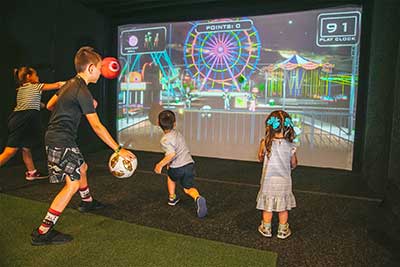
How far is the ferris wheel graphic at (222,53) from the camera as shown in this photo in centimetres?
538

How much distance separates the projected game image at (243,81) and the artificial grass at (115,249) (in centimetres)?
311

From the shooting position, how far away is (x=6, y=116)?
4934 mm

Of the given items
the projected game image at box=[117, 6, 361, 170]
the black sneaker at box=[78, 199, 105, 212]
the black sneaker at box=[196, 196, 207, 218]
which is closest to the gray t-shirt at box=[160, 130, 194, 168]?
the black sneaker at box=[196, 196, 207, 218]

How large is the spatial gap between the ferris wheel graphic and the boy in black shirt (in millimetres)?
3187

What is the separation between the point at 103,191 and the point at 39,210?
0.79 metres

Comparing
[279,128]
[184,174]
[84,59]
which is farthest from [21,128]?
[279,128]

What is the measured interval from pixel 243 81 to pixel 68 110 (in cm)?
342

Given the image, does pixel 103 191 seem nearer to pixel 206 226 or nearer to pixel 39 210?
pixel 39 210

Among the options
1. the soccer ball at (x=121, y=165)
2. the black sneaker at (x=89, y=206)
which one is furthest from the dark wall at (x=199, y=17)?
the black sneaker at (x=89, y=206)

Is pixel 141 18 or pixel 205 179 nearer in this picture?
pixel 205 179

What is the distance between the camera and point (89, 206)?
319 centimetres

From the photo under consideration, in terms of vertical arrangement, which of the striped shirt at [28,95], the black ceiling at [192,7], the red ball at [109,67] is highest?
the black ceiling at [192,7]

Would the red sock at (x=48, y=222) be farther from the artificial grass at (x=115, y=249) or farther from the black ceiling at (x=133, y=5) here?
the black ceiling at (x=133, y=5)

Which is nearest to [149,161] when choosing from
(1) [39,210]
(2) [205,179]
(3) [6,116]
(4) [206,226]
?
(2) [205,179]
